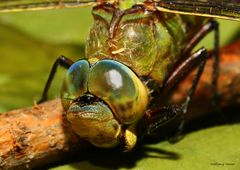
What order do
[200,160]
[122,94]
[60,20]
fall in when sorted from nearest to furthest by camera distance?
1. [122,94]
2. [200,160]
3. [60,20]

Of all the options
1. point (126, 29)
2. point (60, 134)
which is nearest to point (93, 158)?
point (60, 134)

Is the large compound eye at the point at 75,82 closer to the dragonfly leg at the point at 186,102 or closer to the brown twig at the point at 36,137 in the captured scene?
the brown twig at the point at 36,137

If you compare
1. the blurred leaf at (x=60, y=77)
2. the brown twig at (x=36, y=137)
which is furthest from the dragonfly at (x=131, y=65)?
the brown twig at (x=36, y=137)

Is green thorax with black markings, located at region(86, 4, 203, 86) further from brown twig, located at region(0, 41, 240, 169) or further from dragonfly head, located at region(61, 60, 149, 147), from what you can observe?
brown twig, located at region(0, 41, 240, 169)

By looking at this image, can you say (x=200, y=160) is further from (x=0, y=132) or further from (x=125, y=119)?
(x=0, y=132)

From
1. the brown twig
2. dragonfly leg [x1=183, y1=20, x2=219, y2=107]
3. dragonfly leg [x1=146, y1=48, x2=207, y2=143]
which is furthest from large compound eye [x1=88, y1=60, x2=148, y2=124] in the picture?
dragonfly leg [x1=183, y1=20, x2=219, y2=107]

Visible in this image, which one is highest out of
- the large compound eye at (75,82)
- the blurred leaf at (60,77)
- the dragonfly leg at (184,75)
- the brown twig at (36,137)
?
the large compound eye at (75,82)

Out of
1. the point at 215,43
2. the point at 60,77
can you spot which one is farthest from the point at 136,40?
the point at 60,77
